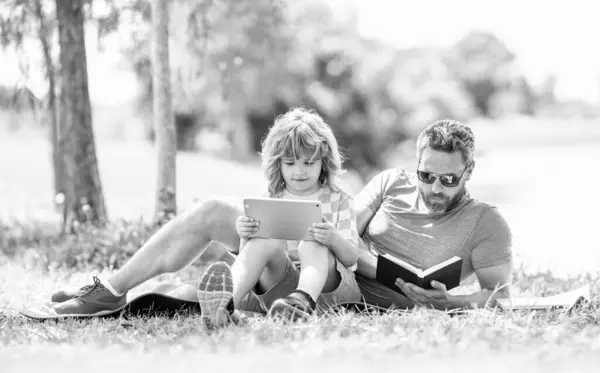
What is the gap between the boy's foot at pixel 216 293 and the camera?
3.38 metres

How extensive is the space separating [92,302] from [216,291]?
88 cm

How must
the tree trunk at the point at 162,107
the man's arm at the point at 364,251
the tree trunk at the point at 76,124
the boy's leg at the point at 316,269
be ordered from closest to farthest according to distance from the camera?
the boy's leg at the point at 316,269 < the man's arm at the point at 364,251 < the tree trunk at the point at 162,107 < the tree trunk at the point at 76,124

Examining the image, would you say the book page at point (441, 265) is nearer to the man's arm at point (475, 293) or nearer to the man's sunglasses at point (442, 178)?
the man's arm at point (475, 293)

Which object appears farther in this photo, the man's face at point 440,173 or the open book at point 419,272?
the man's face at point 440,173

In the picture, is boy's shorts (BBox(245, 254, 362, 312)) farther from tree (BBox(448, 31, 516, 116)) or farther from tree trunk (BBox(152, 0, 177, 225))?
tree (BBox(448, 31, 516, 116))

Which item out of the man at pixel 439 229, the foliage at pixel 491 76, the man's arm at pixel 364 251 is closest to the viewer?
the man at pixel 439 229

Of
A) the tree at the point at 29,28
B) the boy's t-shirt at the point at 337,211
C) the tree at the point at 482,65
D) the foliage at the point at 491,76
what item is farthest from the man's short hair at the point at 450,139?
the tree at the point at 482,65

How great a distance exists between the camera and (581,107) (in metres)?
47.5

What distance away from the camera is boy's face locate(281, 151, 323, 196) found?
4.05 m

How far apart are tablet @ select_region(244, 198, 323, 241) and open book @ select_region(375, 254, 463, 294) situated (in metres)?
0.37

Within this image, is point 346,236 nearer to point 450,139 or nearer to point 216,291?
point 450,139

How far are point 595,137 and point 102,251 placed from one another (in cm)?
3017

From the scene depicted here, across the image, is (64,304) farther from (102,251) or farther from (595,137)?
(595,137)

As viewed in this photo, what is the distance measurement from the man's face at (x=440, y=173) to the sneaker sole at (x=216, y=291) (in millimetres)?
1165
